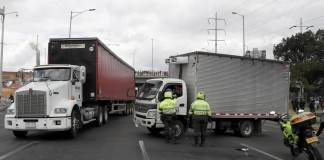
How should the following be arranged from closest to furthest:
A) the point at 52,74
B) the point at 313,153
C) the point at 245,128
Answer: the point at 313,153 < the point at 52,74 < the point at 245,128

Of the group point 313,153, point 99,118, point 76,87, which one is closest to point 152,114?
point 76,87

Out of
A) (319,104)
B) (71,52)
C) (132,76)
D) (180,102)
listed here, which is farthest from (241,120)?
(319,104)

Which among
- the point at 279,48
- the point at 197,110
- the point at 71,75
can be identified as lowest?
the point at 197,110

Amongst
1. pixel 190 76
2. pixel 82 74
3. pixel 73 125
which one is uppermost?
pixel 82 74

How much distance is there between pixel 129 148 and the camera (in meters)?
13.9

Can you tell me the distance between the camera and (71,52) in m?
20.2

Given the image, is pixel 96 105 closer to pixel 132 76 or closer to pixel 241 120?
pixel 241 120

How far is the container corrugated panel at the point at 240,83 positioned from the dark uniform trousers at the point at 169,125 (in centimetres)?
182

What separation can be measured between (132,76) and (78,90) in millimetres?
19391

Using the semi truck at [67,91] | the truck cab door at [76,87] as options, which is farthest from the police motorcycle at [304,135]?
the truck cab door at [76,87]

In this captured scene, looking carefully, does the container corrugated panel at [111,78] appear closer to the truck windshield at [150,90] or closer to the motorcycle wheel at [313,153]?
the truck windshield at [150,90]

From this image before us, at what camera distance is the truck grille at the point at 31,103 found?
52.4ft

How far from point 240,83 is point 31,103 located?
784cm

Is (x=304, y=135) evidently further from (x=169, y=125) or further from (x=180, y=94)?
(x=180, y=94)
